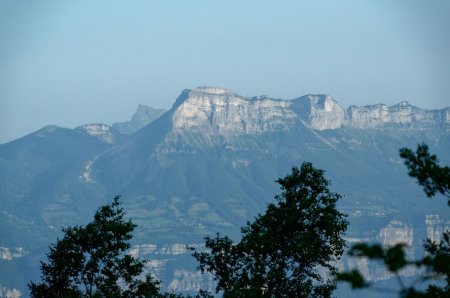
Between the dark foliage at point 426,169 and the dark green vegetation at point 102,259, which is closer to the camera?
the dark foliage at point 426,169

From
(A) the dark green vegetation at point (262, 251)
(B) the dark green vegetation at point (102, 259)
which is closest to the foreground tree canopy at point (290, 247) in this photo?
(A) the dark green vegetation at point (262, 251)

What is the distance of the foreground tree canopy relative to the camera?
58.2m

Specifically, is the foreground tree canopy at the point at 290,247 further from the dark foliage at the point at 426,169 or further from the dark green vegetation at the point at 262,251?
the dark foliage at the point at 426,169

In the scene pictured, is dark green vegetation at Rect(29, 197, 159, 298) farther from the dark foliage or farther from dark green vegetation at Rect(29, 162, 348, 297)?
the dark foliage

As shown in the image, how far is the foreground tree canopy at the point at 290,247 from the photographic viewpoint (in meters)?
58.2

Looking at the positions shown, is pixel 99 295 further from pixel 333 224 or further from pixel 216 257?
pixel 333 224

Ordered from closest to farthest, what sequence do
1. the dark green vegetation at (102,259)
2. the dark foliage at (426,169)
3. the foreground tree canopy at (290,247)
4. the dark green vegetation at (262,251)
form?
1. the dark foliage at (426,169)
2. the foreground tree canopy at (290,247)
3. the dark green vegetation at (262,251)
4. the dark green vegetation at (102,259)

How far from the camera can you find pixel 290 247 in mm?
58438

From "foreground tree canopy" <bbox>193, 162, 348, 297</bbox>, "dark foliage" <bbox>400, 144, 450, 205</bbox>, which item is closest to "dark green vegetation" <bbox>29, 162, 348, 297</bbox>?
"foreground tree canopy" <bbox>193, 162, 348, 297</bbox>

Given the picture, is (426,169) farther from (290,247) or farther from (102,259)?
(102,259)

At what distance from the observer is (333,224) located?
58969mm

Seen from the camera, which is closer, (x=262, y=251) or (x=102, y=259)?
(x=262, y=251)

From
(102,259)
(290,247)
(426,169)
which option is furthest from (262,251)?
(426,169)

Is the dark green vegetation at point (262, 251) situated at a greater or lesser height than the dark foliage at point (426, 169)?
lesser
